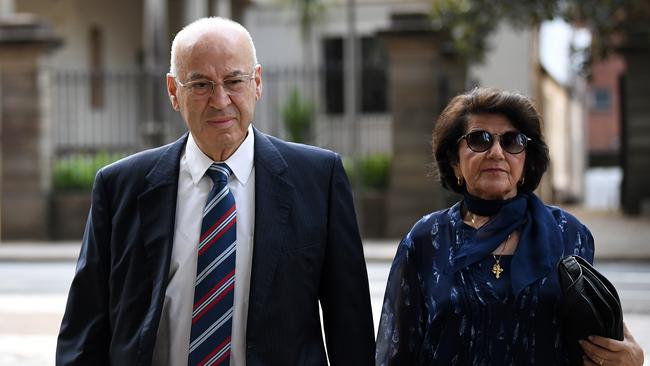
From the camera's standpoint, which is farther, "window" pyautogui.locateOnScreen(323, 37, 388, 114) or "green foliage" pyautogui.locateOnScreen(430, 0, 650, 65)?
"window" pyautogui.locateOnScreen(323, 37, 388, 114)

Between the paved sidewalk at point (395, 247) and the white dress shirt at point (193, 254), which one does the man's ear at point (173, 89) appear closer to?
the white dress shirt at point (193, 254)

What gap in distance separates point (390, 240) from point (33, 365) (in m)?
12.7

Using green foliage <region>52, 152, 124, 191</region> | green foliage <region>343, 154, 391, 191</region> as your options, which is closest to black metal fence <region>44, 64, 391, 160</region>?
green foliage <region>52, 152, 124, 191</region>

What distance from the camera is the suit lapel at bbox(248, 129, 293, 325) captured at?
335 cm

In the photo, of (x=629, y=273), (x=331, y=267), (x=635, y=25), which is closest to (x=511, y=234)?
(x=331, y=267)

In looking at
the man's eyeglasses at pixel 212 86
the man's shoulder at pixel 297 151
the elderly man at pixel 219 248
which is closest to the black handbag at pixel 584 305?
the elderly man at pixel 219 248

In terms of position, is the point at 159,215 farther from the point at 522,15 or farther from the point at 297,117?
the point at 297,117

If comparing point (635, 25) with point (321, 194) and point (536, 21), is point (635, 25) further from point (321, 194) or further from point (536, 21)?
point (321, 194)

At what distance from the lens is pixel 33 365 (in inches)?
343

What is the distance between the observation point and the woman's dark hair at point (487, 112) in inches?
144

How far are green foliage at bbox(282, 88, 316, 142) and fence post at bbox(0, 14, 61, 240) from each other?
234 inches

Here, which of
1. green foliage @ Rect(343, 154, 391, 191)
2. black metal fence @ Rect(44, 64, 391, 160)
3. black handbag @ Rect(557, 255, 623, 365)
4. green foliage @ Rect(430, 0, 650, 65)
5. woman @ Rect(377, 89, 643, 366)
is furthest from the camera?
black metal fence @ Rect(44, 64, 391, 160)

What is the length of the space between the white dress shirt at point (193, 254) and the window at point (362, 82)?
23819 mm

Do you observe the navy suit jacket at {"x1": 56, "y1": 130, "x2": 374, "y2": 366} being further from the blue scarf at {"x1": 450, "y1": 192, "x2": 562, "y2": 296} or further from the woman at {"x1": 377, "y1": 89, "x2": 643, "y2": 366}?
the blue scarf at {"x1": 450, "y1": 192, "x2": 562, "y2": 296}
